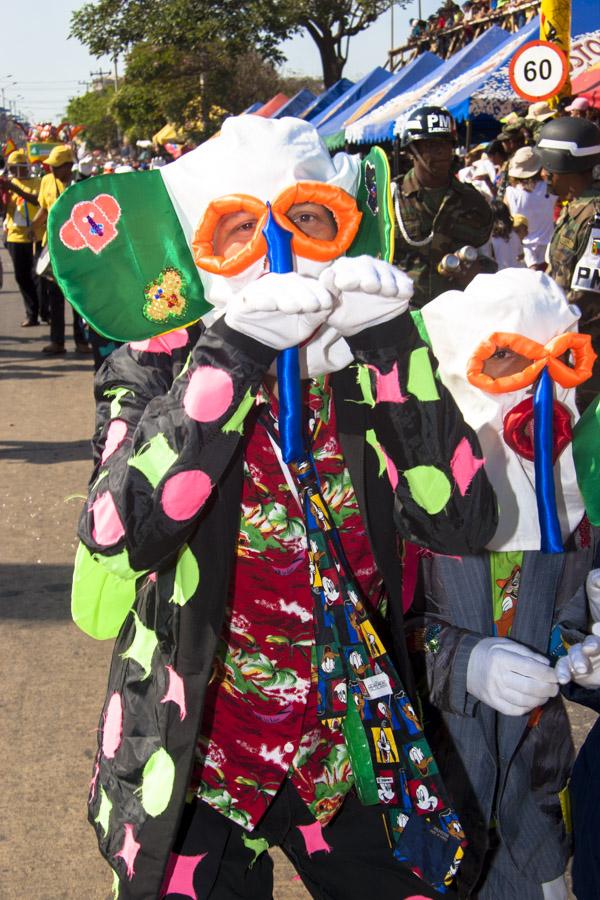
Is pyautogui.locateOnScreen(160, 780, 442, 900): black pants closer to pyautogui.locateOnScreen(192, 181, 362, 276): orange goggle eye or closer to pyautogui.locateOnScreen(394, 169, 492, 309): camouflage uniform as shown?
pyautogui.locateOnScreen(192, 181, 362, 276): orange goggle eye

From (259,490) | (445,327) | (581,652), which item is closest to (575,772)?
(581,652)

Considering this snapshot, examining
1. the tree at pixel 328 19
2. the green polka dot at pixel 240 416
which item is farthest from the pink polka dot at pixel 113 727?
the tree at pixel 328 19

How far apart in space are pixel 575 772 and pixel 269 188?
61.0 inches

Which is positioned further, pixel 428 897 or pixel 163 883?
pixel 428 897

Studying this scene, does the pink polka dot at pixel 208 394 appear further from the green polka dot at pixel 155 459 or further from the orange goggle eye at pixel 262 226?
the orange goggle eye at pixel 262 226

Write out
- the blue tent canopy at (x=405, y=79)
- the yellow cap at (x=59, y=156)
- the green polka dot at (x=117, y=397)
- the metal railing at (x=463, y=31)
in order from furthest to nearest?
the metal railing at (x=463, y=31) < the blue tent canopy at (x=405, y=79) < the yellow cap at (x=59, y=156) < the green polka dot at (x=117, y=397)

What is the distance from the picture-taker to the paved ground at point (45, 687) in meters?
3.10

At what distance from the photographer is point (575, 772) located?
2.57 meters

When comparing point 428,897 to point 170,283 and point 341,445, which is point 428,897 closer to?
point 341,445

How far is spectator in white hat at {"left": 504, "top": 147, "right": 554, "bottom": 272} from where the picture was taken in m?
10.5

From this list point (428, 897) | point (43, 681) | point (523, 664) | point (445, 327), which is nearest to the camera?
point (428, 897)

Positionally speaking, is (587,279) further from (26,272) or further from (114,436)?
(26,272)

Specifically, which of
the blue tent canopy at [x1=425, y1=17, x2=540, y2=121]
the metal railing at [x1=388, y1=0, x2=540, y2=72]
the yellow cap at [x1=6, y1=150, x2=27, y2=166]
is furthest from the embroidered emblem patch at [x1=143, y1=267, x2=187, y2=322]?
the metal railing at [x1=388, y1=0, x2=540, y2=72]

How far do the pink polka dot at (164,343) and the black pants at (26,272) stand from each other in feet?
33.6
